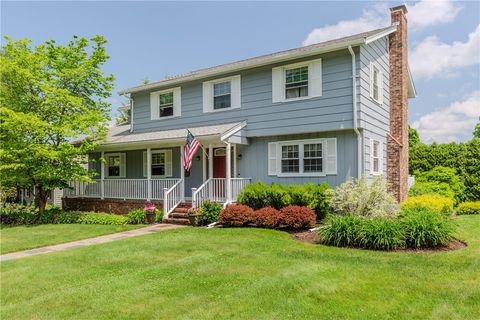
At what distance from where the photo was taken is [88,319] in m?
4.61

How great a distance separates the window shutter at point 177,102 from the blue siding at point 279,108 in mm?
185

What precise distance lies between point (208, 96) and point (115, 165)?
22.7 ft

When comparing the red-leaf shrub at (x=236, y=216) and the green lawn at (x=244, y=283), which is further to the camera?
the red-leaf shrub at (x=236, y=216)

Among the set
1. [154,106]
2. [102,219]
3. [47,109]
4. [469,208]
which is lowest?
[102,219]

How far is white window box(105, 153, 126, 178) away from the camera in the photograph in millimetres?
18312

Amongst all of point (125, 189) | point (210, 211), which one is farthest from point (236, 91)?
point (125, 189)

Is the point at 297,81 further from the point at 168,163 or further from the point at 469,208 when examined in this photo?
the point at 469,208

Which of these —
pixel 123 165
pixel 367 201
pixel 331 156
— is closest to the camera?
pixel 367 201

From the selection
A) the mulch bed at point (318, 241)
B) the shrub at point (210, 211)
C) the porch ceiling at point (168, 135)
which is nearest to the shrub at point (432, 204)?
the mulch bed at point (318, 241)

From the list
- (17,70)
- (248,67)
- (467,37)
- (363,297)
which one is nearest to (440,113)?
(467,37)

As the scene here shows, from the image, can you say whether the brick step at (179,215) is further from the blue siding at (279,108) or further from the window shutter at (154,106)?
the window shutter at (154,106)

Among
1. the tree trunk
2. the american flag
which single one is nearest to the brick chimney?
the american flag

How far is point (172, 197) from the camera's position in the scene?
14078 millimetres

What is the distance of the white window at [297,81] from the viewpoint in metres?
12.5
